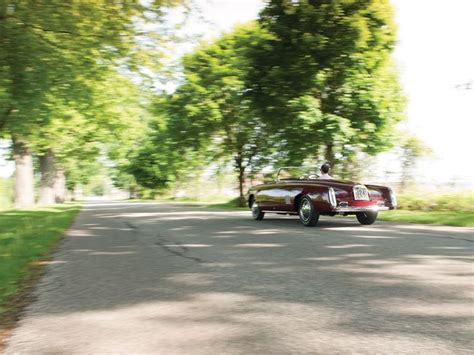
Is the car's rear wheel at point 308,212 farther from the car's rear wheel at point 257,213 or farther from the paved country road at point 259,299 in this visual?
the paved country road at point 259,299

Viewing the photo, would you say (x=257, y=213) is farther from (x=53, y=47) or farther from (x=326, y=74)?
(x=53, y=47)

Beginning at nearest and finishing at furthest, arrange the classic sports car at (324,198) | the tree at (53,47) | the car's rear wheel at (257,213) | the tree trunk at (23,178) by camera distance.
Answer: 1. the tree at (53,47)
2. the classic sports car at (324,198)
3. the car's rear wheel at (257,213)
4. the tree trunk at (23,178)

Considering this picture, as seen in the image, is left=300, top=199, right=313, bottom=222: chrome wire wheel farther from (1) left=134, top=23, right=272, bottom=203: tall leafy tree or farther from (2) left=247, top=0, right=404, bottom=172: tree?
(1) left=134, top=23, right=272, bottom=203: tall leafy tree

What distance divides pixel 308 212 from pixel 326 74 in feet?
27.8

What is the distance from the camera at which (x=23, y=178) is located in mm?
27781

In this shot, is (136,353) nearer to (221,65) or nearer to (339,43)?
(339,43)

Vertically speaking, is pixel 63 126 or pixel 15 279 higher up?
pixel 63 126

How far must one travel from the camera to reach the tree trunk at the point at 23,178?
27.6 meters

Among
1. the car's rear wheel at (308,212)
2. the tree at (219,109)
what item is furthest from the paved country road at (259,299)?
the tree at (219,109)

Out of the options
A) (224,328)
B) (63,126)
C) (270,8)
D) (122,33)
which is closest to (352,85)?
(270,8)

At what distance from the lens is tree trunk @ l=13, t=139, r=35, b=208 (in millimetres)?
27562

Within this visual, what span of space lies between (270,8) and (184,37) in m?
4.42

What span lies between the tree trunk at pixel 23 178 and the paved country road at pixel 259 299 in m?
20.6

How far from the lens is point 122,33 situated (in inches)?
564
